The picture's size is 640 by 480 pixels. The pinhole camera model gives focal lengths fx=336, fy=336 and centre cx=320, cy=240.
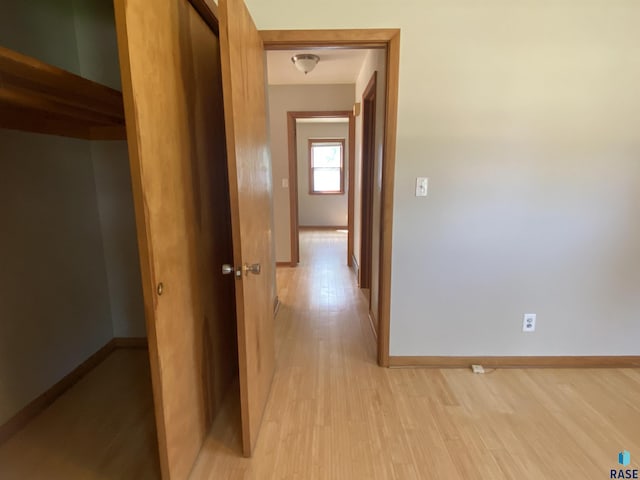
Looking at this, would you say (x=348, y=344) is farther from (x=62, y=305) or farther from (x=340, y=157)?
(x=340, y=157)

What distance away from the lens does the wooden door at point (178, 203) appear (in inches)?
42.8

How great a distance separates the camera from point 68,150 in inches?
82.1

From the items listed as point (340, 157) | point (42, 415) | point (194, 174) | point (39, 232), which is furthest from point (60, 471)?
point (340, 157)

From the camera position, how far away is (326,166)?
7742mm

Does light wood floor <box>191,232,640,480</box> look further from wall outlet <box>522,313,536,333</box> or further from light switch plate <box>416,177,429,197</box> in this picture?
light switch plate <box>416,177,429,197</box>

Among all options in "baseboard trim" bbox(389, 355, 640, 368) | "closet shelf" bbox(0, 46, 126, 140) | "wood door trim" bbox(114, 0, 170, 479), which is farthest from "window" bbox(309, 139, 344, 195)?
"wood door trim" bbox(114, 0, 170, 479)

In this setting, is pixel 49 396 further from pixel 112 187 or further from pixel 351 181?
pixel 351 181

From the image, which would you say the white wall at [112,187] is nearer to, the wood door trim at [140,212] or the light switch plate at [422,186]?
the wood door trim at [140,212]

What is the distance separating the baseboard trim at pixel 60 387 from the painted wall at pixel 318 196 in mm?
5634

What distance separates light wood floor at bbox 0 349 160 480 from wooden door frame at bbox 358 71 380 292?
2.16 meters

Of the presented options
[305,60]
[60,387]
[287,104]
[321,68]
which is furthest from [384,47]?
[60,387]

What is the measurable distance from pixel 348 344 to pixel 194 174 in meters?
1.73

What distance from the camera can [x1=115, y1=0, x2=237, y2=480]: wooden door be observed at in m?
1.09

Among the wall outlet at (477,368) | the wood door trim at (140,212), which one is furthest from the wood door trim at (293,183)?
the wood door trim at (140,212)
